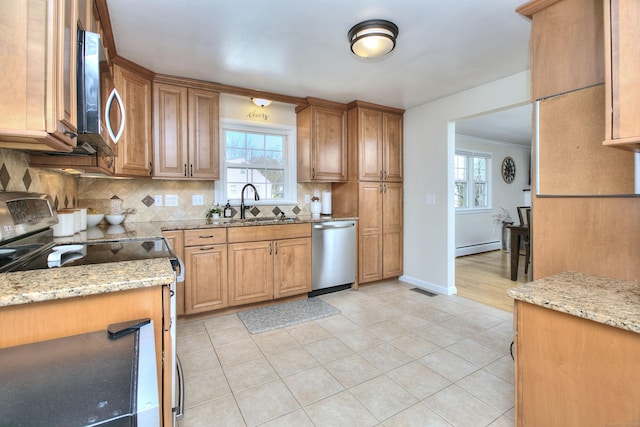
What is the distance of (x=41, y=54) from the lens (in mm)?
964

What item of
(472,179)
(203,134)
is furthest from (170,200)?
(472,179)

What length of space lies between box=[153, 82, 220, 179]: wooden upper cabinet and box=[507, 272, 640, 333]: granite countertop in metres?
2.78

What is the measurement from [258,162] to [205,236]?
125cm

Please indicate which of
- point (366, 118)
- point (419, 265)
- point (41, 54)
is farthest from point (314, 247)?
point (41, 54)

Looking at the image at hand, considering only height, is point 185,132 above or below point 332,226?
above

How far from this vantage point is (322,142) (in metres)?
3.76

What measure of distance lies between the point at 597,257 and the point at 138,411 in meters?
1.93

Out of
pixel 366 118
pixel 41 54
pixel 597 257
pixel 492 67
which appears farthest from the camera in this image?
pixel 366 118

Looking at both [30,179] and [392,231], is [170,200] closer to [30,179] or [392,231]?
[30,179]

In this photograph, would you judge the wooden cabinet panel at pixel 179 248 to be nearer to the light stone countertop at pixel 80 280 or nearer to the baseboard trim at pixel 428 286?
the light stone countertop at pixel 80 280

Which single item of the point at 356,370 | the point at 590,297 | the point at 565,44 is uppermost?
the point at 565,44

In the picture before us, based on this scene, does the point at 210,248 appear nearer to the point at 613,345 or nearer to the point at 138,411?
the point at 138,411

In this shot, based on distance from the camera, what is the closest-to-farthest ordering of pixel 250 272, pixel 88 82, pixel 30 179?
1. pixel 88 82
2. pixel 30 179
3. pixel 250 272

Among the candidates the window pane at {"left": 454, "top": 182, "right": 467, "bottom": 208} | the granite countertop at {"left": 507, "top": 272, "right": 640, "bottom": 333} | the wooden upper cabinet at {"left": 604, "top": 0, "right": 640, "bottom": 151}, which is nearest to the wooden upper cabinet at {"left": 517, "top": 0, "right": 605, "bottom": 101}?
the wooden upper cabinet at {"left": 604, "top": 0, "right": 640, "bottom": 151}
